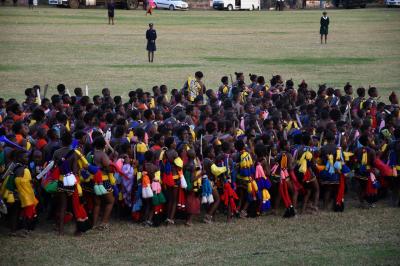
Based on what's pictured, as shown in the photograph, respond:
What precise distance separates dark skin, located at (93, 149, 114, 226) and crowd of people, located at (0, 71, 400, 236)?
2 centimetres

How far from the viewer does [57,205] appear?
39.2 feet

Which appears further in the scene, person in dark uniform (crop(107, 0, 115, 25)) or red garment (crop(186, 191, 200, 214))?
person in dark uniform (crop(107, 0, 115, 25))

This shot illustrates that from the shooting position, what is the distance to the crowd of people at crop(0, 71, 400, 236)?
1156cm

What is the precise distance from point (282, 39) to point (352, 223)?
3050 centimetres

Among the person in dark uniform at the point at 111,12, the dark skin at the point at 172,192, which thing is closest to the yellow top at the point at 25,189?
the dark skin at the point at 172,192

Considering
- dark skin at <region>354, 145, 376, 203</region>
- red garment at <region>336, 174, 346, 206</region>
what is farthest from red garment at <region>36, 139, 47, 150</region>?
dark skin at <region>354, 145, 376, 203</region>

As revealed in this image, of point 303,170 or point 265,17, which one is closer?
point 303,170

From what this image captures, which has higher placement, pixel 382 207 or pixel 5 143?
pixel 5 143

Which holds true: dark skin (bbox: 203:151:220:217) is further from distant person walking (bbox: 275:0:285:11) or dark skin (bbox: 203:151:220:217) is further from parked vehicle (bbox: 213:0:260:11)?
distant person walking (bbox: 275:0:285:11)

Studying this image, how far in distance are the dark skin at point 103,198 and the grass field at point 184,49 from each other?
39.9 feet

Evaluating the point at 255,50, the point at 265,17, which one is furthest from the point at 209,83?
the point at 265,17

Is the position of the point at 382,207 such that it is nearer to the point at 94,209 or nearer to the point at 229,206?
the point at 229,206

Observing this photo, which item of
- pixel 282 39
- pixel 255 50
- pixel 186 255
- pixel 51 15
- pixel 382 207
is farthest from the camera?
pixel 51 15

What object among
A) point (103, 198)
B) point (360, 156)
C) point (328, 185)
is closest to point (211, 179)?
point (103, 198)
